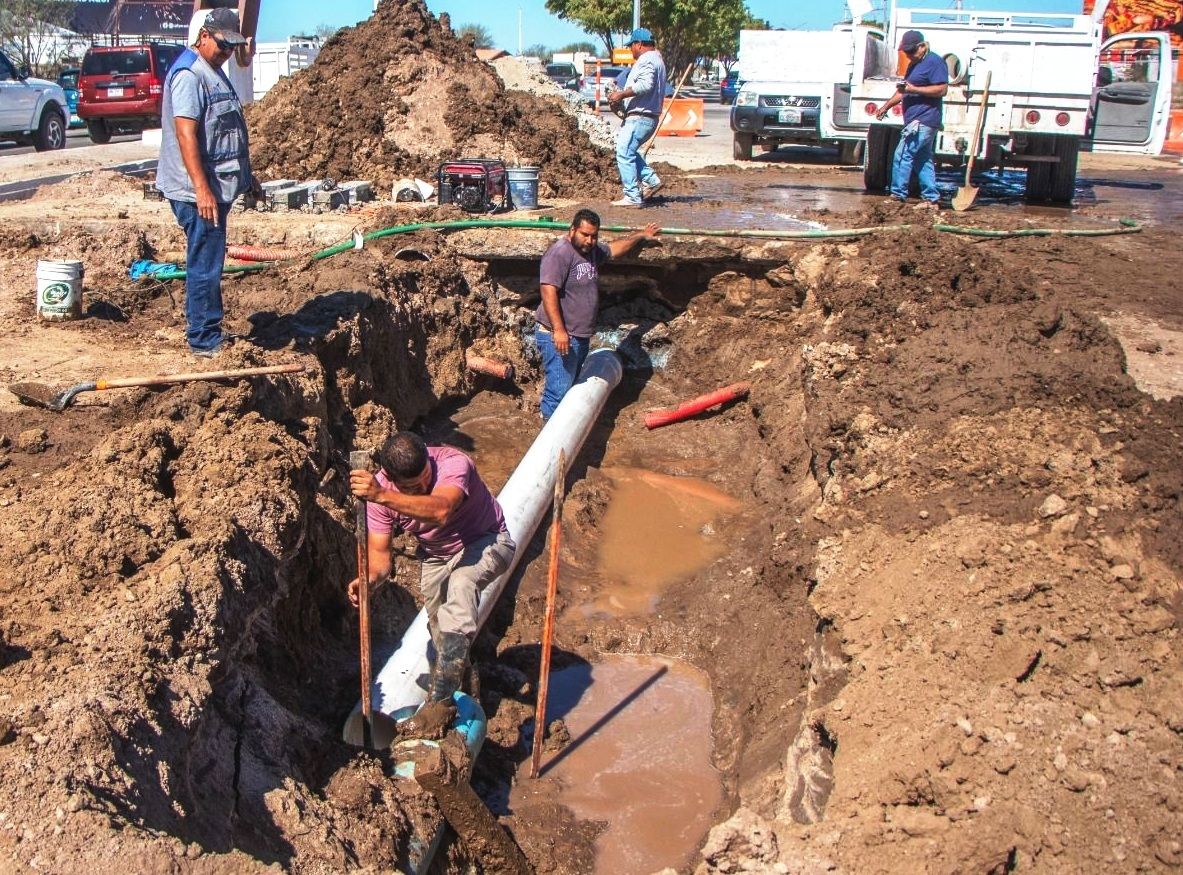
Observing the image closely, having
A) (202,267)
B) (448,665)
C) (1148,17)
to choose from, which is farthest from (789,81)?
(1148,17)

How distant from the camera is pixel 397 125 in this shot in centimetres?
1372

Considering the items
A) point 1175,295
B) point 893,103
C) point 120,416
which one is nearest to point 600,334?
point 893,103

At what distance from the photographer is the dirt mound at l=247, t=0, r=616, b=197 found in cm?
1339

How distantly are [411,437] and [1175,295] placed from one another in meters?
6.93

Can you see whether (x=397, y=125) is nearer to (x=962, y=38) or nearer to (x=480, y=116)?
(x=480, y=116)

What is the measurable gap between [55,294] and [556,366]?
3.73 m

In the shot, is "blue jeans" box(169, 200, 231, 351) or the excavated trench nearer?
the excavated trench

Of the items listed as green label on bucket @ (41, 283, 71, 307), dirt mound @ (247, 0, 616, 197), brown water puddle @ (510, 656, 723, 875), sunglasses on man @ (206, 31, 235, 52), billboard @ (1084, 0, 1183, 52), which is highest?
billboard @ (1084, 0, 1183, 52)

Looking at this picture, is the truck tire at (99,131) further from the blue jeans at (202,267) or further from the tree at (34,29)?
the tree at (34,29)

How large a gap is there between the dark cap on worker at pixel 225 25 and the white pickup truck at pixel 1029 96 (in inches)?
302

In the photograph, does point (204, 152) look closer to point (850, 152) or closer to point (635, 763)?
point (635, 763)

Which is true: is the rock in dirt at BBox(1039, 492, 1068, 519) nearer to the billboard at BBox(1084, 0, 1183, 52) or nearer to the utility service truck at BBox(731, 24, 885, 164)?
the utility service truck at BBox(731, 24, 885, 164)

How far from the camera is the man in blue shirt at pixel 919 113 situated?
1082 cm

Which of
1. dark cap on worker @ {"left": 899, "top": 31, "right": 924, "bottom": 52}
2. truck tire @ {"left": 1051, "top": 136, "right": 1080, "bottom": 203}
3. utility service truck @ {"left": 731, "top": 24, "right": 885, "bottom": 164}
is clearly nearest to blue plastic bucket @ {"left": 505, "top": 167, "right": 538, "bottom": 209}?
dark cap on worker @ {"left": 899, "top": 31, "right": 924, "bottom": 52}
